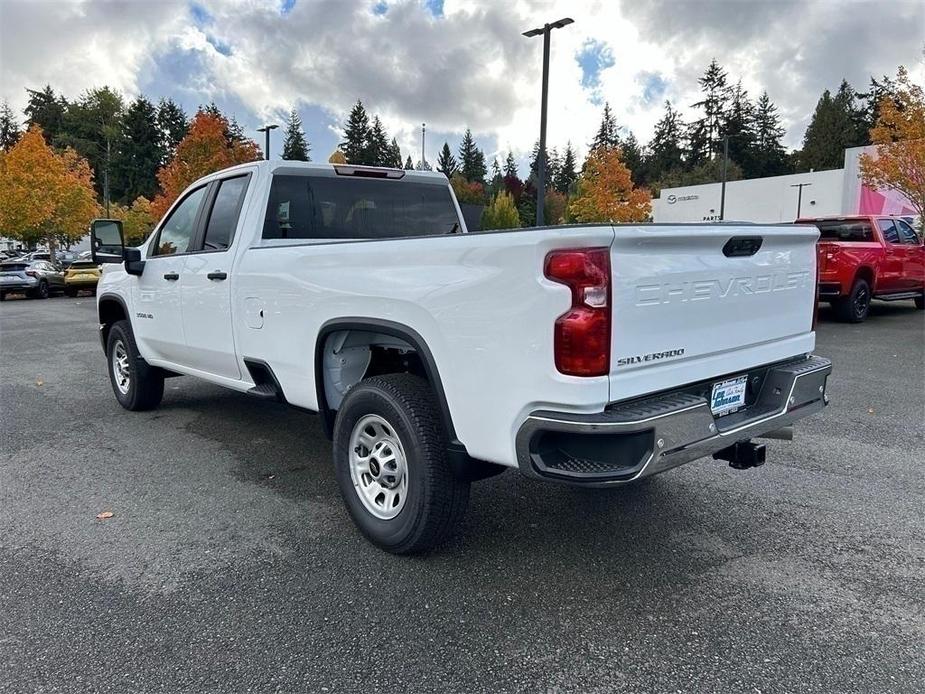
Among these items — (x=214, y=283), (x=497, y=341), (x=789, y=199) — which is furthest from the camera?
(x=789, y=199)

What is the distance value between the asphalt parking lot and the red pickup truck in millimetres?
7529

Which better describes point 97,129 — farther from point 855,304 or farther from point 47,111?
point 855,304

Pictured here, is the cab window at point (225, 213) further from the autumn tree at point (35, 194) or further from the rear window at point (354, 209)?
the autumn tree at point (35, 194)

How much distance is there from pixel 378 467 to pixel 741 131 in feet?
306

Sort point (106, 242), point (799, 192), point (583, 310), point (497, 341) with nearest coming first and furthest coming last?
point (583, 310)
point (497, 341)
point (106, 242)
point (799, 192)

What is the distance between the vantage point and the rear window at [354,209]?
4.57 meters

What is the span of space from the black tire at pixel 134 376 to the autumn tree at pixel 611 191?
27203 mm

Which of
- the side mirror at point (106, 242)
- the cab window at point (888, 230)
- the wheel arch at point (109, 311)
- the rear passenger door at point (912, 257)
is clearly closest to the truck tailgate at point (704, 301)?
the side mirror at point (106, 242)

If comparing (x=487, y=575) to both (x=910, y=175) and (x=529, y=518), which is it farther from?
(x=910, y=175)

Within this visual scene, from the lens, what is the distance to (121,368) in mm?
6508

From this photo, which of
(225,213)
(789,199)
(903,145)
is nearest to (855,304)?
(903,145)

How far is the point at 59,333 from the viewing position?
13.0 meters

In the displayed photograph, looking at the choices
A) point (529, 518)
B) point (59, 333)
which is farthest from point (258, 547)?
point (59, 333)

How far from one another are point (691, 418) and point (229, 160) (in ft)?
95.7
